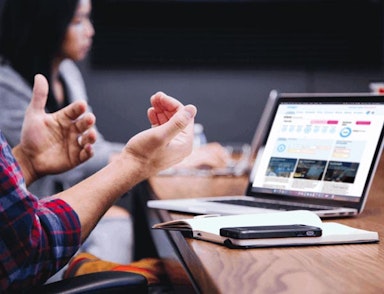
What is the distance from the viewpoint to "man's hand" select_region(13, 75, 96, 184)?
1.75 metres

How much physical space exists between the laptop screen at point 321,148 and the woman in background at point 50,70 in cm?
85

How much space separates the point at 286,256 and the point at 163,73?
3215mm

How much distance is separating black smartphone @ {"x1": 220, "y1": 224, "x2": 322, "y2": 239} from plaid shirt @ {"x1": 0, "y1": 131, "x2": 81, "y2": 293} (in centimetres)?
29

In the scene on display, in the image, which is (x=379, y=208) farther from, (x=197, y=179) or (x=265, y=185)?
(x=197, y=179)

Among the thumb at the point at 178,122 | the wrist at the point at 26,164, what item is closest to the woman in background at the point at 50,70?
the wrist at the point at 26,164

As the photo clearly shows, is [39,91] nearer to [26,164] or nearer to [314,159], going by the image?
[26,164]

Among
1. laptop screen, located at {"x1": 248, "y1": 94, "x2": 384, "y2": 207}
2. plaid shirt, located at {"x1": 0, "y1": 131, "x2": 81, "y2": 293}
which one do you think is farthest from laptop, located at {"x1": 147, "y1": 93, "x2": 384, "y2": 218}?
plaid shirt, located at {"x1": 0, "y1": 131, "x2": 81, "y2": 293}

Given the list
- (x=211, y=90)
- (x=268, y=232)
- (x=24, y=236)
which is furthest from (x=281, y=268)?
(x=211, y=90)

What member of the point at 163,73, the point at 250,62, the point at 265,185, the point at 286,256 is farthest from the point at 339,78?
the point at 286,256

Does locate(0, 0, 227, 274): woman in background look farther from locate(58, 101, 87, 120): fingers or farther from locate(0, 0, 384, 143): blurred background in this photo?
locate(0, 0, 384, 143): blurred background

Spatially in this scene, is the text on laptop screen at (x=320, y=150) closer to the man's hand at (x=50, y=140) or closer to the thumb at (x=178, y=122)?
the thumb at (x=178, y=122)

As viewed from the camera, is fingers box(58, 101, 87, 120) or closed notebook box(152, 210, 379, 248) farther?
fingers box(58, 101, 87, 120)

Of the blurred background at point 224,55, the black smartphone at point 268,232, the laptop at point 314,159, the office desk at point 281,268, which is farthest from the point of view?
the blurred background at point 224,55

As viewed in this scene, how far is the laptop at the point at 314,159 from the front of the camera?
143cm
